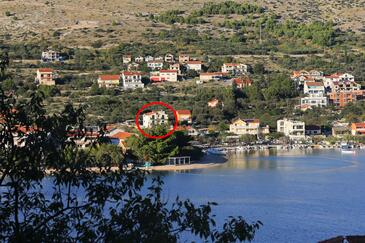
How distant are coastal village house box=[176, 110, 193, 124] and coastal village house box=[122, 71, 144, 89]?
4027 millimetres

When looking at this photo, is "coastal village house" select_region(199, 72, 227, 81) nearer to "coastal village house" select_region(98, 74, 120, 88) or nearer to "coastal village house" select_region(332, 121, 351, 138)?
"coastal village house" select_region(98, 74, 120, 88)

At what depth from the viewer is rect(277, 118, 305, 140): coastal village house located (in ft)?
92.6

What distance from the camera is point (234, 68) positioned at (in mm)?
34688

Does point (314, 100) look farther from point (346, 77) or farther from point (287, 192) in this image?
point (287, 192)

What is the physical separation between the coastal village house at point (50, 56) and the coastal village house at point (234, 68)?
5860mm

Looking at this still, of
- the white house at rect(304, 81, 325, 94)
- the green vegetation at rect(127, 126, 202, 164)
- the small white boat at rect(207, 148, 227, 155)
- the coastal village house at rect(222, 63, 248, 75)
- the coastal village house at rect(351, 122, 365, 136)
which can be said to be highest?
the coastal village house at rect(222, 63, 248, 75)

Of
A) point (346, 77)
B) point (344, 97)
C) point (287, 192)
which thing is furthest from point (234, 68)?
point (287, 192)

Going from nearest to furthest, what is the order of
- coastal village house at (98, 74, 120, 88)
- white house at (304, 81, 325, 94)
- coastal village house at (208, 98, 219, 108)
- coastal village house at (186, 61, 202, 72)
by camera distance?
coastal village house at (208, 98, 219, 108)
coastal village house at (98, 74, 120, 88)
white house at (304, 81, 325, 94)
coastal village house at (186, 61, 202, 72)

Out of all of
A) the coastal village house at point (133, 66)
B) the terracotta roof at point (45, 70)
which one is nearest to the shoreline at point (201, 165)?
the terracotta roof at point (45, 70)

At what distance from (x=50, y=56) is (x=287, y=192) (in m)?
20.0

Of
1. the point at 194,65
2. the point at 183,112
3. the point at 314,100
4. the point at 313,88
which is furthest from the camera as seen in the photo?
the point at 194,65

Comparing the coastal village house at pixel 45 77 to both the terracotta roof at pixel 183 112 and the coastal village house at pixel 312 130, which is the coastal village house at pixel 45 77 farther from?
the coastal village house at pixel 312 130

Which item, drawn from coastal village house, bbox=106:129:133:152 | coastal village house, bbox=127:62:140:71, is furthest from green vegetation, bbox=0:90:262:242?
coastal village house, bbox=127:62:140:71

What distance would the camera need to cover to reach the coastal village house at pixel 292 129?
28.2 meters
